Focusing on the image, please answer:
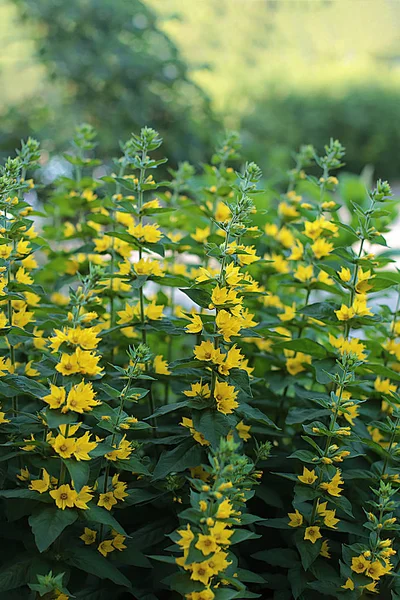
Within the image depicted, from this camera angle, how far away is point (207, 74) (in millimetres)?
12297

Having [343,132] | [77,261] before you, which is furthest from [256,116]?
[77,261]

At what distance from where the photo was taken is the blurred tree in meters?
4.27

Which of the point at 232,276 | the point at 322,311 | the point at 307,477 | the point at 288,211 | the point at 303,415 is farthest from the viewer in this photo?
the point at 288,211

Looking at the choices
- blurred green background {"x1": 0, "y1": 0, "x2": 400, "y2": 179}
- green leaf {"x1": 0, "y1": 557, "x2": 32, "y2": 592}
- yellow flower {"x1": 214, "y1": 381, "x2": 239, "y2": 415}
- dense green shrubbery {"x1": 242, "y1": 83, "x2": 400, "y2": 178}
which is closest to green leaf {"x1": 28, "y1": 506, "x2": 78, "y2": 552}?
green leaf {"x1": 0, "y1": 557, "x2": 32, "y2": 592}

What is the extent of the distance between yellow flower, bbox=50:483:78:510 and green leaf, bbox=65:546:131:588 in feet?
0.45

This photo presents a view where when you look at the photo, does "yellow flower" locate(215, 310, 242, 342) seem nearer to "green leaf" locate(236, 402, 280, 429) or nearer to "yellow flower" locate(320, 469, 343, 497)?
"green leaf" locate(236, 402, 280, 429)

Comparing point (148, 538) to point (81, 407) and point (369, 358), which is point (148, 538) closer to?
point (81, 407)

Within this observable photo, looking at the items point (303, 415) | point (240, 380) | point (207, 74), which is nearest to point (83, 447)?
point (240, 380)

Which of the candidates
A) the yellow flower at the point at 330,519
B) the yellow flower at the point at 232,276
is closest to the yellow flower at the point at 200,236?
the yellow flower at the point at 232,276

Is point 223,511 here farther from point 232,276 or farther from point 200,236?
point 200,236

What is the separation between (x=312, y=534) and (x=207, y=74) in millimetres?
11797

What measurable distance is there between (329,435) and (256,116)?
1037cm

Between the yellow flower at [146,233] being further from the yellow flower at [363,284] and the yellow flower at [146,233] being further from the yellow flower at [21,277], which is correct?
the yellow flower at [363,284]

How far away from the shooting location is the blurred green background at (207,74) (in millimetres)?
4531
